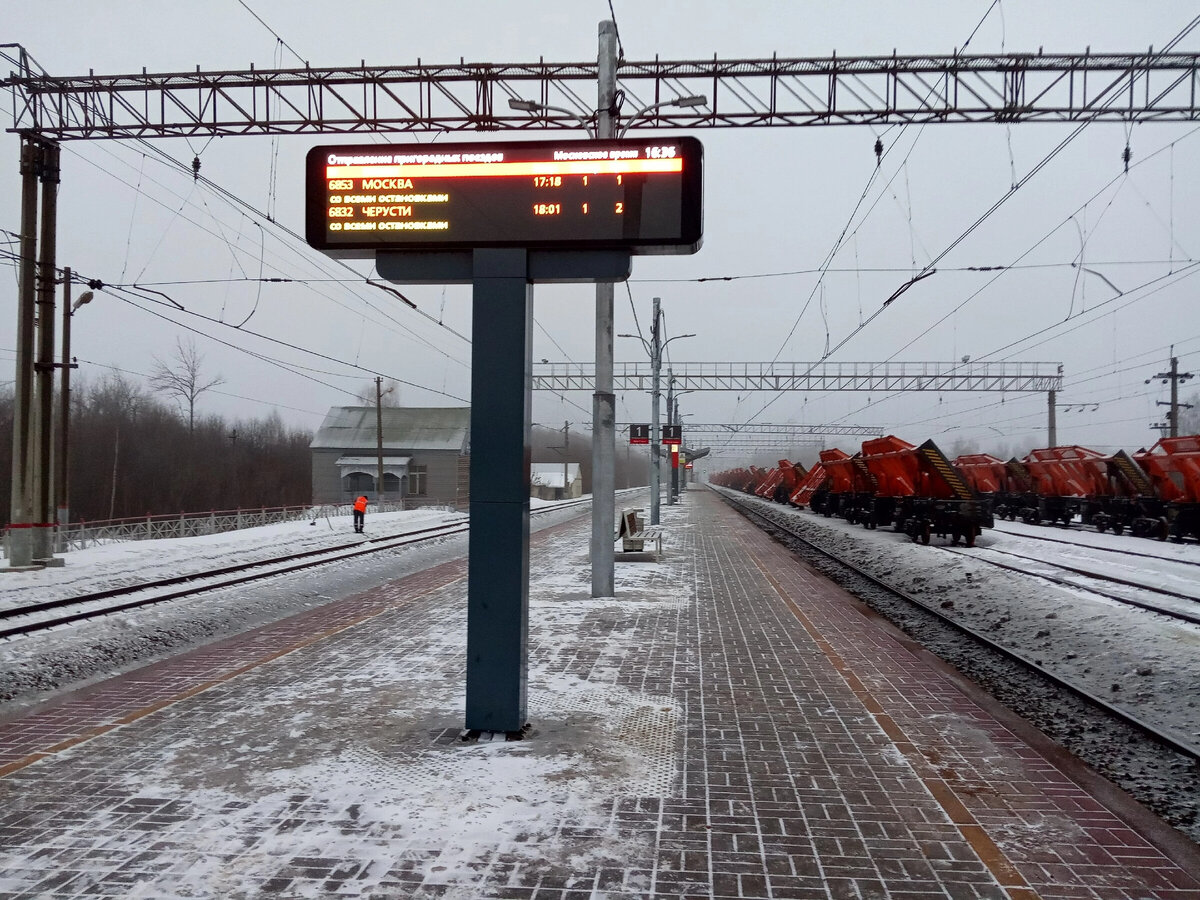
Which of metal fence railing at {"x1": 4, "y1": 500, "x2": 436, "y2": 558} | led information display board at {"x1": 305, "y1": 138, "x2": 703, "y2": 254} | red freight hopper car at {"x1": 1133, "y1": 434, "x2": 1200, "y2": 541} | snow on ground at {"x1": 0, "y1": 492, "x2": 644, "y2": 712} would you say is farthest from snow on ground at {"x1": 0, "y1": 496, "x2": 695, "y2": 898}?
red freight hopper car at {"x1": 1133, "y1": 434, "x2": 1200, "y2": 541}

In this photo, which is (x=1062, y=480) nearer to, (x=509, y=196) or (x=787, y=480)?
(x=787, y=480)

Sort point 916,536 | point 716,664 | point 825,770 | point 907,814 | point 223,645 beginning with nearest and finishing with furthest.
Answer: point 907,814 < point 825,770 < point 716,664 < point 223,645 < point 916,536

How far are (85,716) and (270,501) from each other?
181 ft

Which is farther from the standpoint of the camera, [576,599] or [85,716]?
[576,599]

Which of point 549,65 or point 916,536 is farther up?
point 549,65

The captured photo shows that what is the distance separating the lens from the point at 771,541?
2484 cm

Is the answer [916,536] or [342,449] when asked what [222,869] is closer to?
[916,536]

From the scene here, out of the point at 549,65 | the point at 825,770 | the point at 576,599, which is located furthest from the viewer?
the point at 549,65

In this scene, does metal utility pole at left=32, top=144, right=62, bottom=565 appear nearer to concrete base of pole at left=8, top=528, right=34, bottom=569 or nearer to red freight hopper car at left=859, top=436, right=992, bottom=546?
concrete base of pole at left=8, top=528, right=34, bottom=569

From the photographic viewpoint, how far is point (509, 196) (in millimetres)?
6023

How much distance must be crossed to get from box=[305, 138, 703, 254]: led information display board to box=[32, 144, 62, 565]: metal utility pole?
14363 millimetres

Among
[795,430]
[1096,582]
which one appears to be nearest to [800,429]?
[795,430]

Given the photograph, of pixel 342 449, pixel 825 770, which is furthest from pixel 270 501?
pixel 825 770

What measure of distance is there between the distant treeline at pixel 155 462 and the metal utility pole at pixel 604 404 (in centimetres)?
3615
